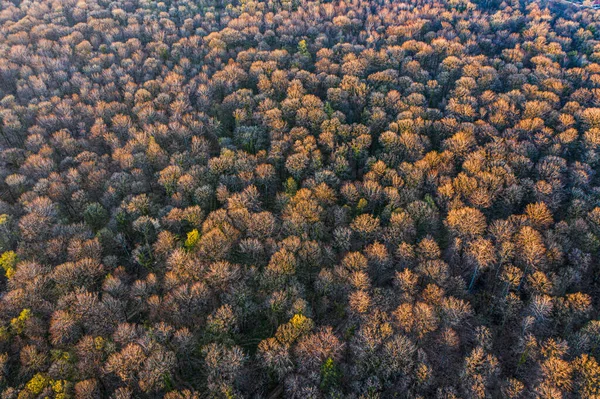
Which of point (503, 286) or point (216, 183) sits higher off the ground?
point (216, 183)

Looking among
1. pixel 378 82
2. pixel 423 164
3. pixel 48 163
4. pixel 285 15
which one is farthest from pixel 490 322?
pixel 285 15

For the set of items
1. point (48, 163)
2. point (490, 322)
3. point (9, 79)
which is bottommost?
point (490, 322)

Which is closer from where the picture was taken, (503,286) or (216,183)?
(503,286)

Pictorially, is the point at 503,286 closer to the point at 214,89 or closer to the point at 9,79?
the point at 214,89

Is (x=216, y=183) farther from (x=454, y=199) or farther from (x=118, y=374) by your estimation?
(x=454, y=199)

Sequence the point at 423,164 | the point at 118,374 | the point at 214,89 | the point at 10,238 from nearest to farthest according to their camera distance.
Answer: the point at 118,374, the point at 10,238, the point at 423,164, the point at 214,89

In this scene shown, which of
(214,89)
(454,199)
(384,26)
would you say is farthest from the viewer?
(384,26)
